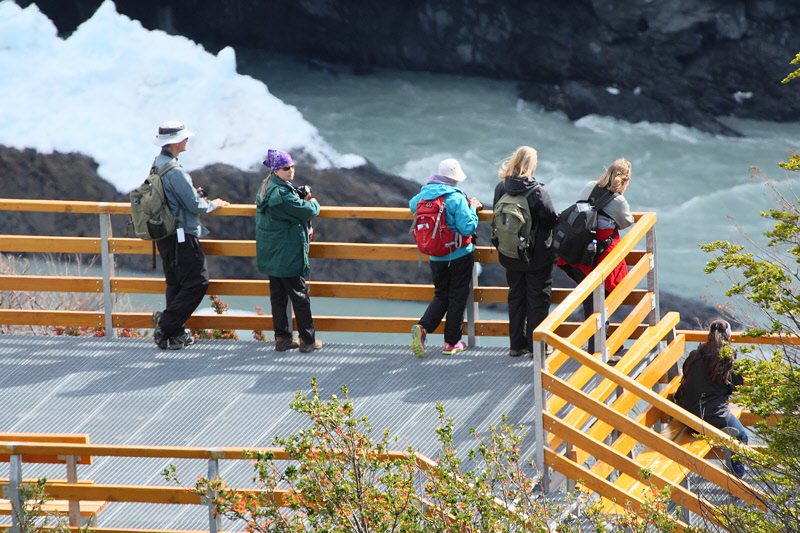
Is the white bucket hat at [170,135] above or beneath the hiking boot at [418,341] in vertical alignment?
above

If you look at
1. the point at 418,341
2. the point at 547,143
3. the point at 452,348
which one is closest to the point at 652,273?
the point at 452,348

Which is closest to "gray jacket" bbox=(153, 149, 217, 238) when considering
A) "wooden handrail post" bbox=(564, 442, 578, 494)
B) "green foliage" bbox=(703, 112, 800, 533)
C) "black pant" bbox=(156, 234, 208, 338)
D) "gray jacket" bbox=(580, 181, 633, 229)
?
"black pant" bbox=(156, 234, 208, 338)

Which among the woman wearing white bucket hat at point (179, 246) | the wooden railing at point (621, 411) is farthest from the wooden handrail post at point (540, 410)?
the woman wearing white bucket hat at point (179, 246)

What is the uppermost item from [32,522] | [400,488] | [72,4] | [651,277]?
[72,4]

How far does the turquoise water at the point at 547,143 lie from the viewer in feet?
83.4

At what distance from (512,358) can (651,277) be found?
1.15 m

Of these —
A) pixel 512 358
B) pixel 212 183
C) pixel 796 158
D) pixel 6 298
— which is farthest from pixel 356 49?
pixel 796 158

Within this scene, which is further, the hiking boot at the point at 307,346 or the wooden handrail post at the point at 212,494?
the hiking boot at the point at 307,346

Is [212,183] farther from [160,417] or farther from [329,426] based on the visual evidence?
[329,426]

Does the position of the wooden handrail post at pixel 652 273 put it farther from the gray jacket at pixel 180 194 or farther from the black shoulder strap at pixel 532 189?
the gray jacket at pixel 180 194

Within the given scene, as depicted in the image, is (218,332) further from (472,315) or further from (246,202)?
(246,202)

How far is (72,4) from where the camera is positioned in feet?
108

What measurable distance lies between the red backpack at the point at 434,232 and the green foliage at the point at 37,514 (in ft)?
10.00

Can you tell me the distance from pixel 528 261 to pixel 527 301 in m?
0.34
